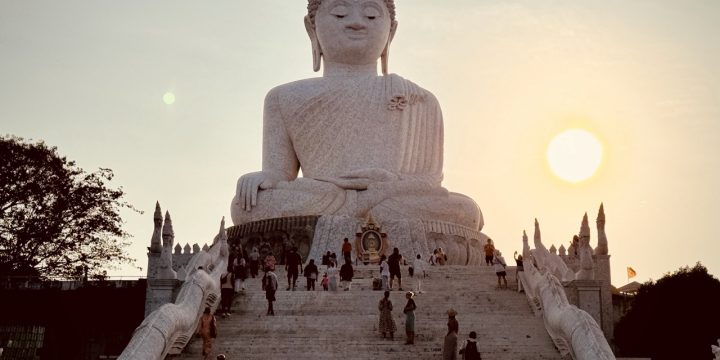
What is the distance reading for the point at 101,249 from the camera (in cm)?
3406

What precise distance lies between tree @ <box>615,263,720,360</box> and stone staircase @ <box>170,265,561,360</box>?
145 inches

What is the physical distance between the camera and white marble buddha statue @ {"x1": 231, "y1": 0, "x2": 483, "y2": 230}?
32344 mm

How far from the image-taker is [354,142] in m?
33.6

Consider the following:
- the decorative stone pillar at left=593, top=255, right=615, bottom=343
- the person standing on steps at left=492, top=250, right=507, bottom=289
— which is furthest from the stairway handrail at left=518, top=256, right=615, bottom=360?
the decorative stone pillar at left=593, top=255, right=615, bottom=343

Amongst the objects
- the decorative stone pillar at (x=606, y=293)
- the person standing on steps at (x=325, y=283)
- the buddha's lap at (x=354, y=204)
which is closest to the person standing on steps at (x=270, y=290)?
the person standing on steps at (x=325, y=283)

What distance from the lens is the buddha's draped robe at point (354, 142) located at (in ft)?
105

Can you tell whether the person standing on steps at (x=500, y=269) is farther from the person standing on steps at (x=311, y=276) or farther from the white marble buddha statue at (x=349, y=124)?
the white marble buddha statue at (x=349, y=124)

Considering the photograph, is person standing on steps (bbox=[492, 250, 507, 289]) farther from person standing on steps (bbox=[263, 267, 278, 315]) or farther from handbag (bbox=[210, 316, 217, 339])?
handbag (bbox=[210, 316, 217, 339])

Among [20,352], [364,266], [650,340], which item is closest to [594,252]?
[650,340]

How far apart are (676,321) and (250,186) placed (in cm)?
1203

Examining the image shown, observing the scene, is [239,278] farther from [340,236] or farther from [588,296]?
[340,236]

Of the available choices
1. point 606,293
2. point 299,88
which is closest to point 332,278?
point 606,293

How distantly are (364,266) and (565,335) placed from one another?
9.61 m

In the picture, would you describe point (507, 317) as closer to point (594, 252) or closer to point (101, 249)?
point (594, 252)
